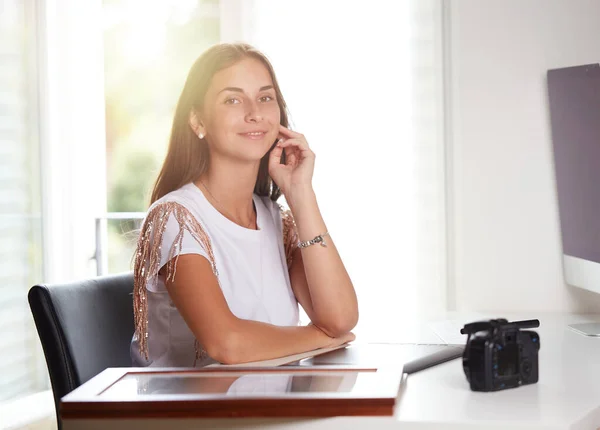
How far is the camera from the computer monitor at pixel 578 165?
213 centimetres

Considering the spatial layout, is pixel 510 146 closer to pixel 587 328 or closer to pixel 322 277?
pixel 587 328

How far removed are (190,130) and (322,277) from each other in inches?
17.6

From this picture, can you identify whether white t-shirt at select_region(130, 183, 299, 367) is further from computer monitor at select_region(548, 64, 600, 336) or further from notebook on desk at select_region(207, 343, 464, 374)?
computer monitor at select_region(548, 64, 600, 336)

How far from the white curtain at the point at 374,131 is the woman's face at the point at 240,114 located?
813 millimetres

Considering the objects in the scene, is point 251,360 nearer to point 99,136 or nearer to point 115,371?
point 115,371

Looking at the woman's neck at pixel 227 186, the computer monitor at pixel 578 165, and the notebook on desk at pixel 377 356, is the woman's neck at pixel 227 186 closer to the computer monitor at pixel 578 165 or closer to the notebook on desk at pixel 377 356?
the notebook on desk at pixel 377 356

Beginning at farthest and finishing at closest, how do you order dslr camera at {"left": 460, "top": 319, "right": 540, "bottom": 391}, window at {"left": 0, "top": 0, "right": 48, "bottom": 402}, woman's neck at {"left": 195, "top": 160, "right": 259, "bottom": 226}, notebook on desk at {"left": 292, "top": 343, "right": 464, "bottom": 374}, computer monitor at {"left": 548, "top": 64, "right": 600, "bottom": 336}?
window at {"left": 0, "top": 0, "right": 48, "bottom": 402} < computer monitor at {"left": 548, "top": 64, "right": 600, "bottom": 336} < woman's neck at {"left": 195, "top": 160, "right": 259, "bottom": 226} < notebook on desk at {"left": 292, "top": 343, "right": 464, "bottom": 374} < dslr camera at {"left": 460, "top": 319, "right": 540, "bottom": 391}

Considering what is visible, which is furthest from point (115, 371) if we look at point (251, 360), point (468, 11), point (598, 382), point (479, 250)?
point (468, 11)

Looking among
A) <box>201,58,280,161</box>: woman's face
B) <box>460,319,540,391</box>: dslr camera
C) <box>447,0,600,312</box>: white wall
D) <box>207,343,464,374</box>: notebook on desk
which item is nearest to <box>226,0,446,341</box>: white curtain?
<box>447,0,600,312</box>: white wall

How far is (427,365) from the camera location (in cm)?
139

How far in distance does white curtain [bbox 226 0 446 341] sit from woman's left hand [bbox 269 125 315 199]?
0.75 m

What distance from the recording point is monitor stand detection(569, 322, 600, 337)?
1.86m

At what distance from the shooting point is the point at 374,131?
2680 mm

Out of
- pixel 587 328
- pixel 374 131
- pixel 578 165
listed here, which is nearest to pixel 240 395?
pixel 587 328
